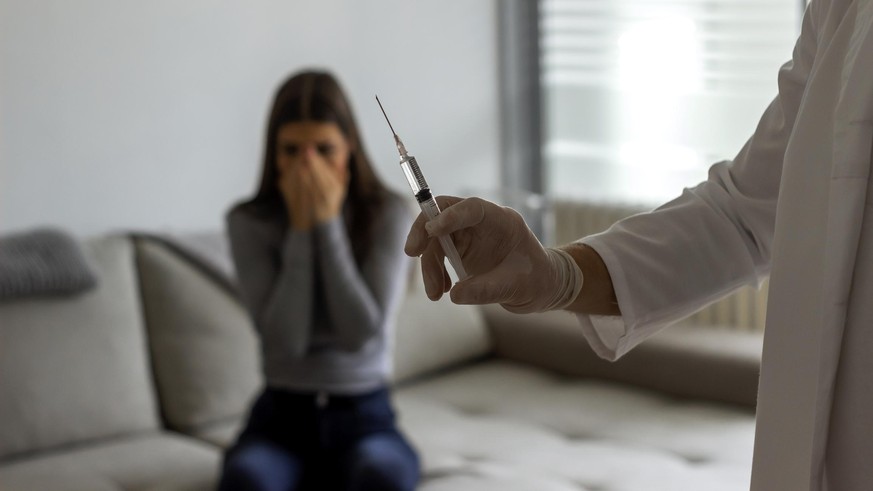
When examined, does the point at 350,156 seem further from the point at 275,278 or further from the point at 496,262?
the point at 496,262

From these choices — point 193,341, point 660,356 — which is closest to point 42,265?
point 193,341

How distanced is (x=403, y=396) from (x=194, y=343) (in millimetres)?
514

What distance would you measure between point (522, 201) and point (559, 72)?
46 centimetres

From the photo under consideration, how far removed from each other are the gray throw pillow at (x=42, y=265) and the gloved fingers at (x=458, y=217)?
1.47 m

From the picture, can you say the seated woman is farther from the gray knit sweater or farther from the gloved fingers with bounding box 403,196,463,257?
the gloved fingers with bounding box 403,196,463,257

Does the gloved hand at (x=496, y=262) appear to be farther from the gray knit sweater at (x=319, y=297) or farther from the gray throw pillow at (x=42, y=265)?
the gray throw pillow at (x=42, y=265)

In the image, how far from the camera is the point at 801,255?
95 centimetres

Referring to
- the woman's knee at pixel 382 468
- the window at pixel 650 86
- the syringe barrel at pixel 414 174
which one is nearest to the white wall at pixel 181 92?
the window at pixel 650 86

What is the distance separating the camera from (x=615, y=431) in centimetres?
229

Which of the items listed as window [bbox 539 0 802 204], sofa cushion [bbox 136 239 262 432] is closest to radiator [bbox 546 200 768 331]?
window [bbox 539 0 802 204]

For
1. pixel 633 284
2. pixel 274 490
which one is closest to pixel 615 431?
pixel 274 490

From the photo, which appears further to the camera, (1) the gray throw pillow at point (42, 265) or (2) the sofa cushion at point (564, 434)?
(1) the gray throw pillow at point (42, 265)

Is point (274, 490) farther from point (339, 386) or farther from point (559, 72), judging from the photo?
point (559, 72)

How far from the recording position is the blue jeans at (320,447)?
193 centimetres
